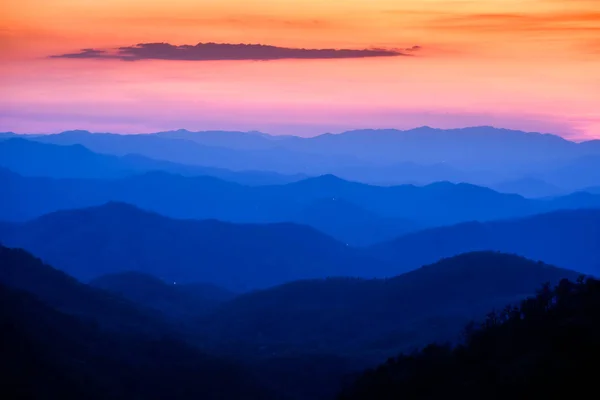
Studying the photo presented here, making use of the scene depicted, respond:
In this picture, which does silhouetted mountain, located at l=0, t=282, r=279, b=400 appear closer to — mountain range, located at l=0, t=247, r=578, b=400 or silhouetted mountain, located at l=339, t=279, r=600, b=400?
mountain range, located at l=0, t=247, r=578, b=400

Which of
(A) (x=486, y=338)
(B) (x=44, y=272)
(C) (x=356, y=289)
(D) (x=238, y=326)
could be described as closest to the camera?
(A) (x=486, y=338)

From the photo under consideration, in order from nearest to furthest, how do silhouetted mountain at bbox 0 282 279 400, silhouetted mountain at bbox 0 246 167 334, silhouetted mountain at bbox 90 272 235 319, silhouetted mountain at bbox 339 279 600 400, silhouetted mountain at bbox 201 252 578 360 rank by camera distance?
silhouetted mountain at bbox 339 279 600 400, silhouetted mountain at bbox 0 282 279 400, silhouetted mountain at bbox 201 252 578 360, silhouetted mountain at bbox 0 246 167 334, silhouetted mountain at bbox 90 272 235 319

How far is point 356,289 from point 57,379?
2563 inches

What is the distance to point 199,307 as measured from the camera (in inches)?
5261

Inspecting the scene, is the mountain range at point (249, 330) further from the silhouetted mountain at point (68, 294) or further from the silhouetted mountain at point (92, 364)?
the silhouetted mountain at point (68, 294)

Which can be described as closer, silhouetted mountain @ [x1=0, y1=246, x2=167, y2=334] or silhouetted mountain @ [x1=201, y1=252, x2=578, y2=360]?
silhouetted mountain @ [x1=201, y1=252, x2=578, y2=360]

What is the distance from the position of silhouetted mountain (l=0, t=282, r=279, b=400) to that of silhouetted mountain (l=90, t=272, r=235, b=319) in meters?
53.4

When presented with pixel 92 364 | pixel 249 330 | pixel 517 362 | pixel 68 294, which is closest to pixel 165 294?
pixel 249 330

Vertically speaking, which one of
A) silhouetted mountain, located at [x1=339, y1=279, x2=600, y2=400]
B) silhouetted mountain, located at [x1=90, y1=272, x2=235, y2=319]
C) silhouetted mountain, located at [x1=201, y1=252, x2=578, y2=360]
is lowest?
silhouetted mountain, located at [x1=90, y1=272, x2=235, y2=319]

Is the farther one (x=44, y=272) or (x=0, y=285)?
(x=44, y=272)

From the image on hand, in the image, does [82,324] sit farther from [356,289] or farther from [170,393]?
[356,289]

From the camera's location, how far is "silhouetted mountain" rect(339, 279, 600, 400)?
32406 mm

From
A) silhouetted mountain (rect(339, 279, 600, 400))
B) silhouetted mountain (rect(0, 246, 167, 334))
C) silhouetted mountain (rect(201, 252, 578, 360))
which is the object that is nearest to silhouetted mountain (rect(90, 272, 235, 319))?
silhouetted mountain (rect(201, 252, 578, 360))

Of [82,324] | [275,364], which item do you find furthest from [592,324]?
[82,324]
